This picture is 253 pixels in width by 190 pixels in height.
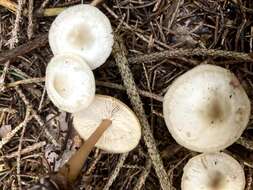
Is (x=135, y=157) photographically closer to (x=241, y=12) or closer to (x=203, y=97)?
(x=203, y=97)

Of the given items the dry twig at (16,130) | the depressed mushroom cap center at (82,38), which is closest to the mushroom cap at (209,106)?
the depressed mushroom cap center at (82,38)

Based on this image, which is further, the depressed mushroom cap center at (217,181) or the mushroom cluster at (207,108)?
the depressed mushroom cap center at (217,181)

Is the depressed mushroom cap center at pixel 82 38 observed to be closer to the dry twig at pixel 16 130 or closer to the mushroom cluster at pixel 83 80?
the mushroom cluster at pixel 83 80

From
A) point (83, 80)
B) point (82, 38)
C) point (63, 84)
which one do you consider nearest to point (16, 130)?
point (63, 84)

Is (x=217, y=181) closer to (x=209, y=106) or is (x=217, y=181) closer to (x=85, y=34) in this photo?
(x=209, y=106)

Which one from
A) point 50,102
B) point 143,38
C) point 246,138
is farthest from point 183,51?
point 50,102
